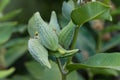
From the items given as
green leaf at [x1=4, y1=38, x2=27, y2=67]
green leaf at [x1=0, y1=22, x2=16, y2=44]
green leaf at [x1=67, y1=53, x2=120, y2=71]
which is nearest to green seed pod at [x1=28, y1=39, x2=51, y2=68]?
green leaf at [x1=67, y1=53, x2=120, y2=71]

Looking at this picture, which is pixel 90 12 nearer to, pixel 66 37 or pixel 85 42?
pixel 66 37

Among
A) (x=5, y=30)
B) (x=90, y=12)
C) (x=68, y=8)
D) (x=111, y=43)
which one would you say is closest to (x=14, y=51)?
(x=5, y=30)

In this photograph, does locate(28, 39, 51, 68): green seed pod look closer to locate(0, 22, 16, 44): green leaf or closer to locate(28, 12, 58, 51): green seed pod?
locate(28, 12, 58, 51): green seed pod

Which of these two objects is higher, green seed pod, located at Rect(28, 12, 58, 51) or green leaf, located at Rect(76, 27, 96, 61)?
green seed pod, located at Rect(28, 12, 58, 51)

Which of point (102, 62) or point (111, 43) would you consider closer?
point (102, 62)

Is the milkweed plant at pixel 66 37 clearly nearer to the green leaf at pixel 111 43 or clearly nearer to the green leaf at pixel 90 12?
the green leaf at pixel 90 12

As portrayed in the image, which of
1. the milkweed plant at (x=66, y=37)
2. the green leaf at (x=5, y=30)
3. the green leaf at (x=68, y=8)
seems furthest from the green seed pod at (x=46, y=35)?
the green leaf at (x=5, y=30)

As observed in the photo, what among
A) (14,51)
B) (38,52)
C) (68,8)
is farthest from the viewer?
(14,51)
